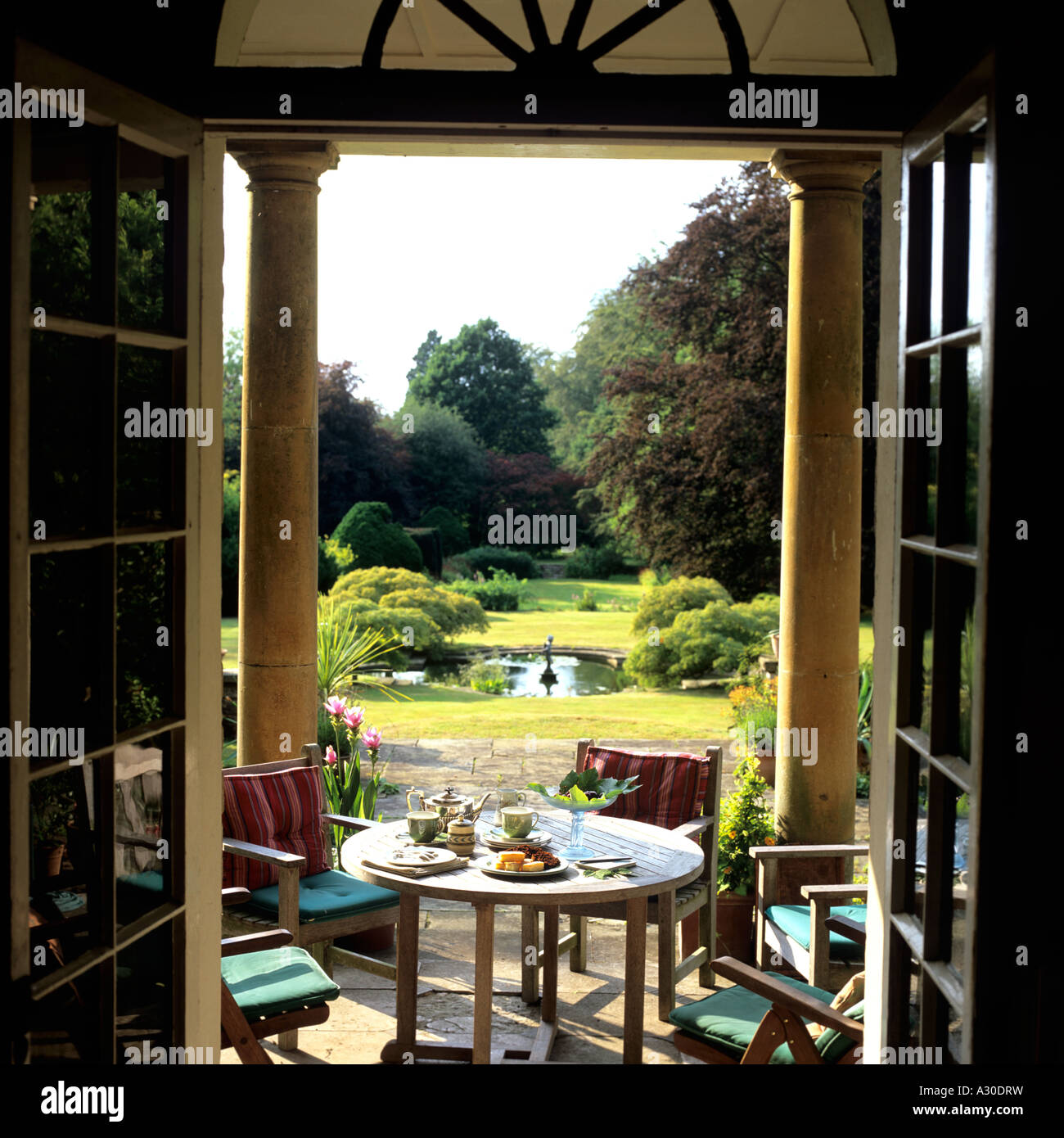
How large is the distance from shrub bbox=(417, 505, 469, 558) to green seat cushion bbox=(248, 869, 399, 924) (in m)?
20.5

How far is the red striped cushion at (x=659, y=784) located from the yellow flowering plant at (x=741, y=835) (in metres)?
0.29

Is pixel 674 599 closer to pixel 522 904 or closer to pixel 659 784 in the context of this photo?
pixel 659 784

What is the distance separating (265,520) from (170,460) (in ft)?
9.49

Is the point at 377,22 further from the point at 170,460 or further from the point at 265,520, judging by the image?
the point at 265,520

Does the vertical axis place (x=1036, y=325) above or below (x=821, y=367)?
below

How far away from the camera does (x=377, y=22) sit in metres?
2.61

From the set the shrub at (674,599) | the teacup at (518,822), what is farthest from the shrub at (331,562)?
the teacup at (518,822)

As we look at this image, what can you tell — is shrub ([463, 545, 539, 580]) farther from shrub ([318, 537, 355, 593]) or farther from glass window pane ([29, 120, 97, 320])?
glass window pane ([29, 120, 97, 320])

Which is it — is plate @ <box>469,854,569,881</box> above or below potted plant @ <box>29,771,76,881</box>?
below

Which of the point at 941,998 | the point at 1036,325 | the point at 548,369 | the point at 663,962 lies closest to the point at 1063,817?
the point at 941,998

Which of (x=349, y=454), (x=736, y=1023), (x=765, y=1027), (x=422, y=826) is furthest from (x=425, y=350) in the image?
(x=765, y=1027)

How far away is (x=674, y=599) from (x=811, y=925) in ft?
32.6

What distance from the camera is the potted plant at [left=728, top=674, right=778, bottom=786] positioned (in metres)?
6.84

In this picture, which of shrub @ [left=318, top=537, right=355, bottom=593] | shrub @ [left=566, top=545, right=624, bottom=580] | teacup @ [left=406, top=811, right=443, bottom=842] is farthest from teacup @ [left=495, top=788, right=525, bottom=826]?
shrub @ [left=566, top=545, right=624, bottom=580]
